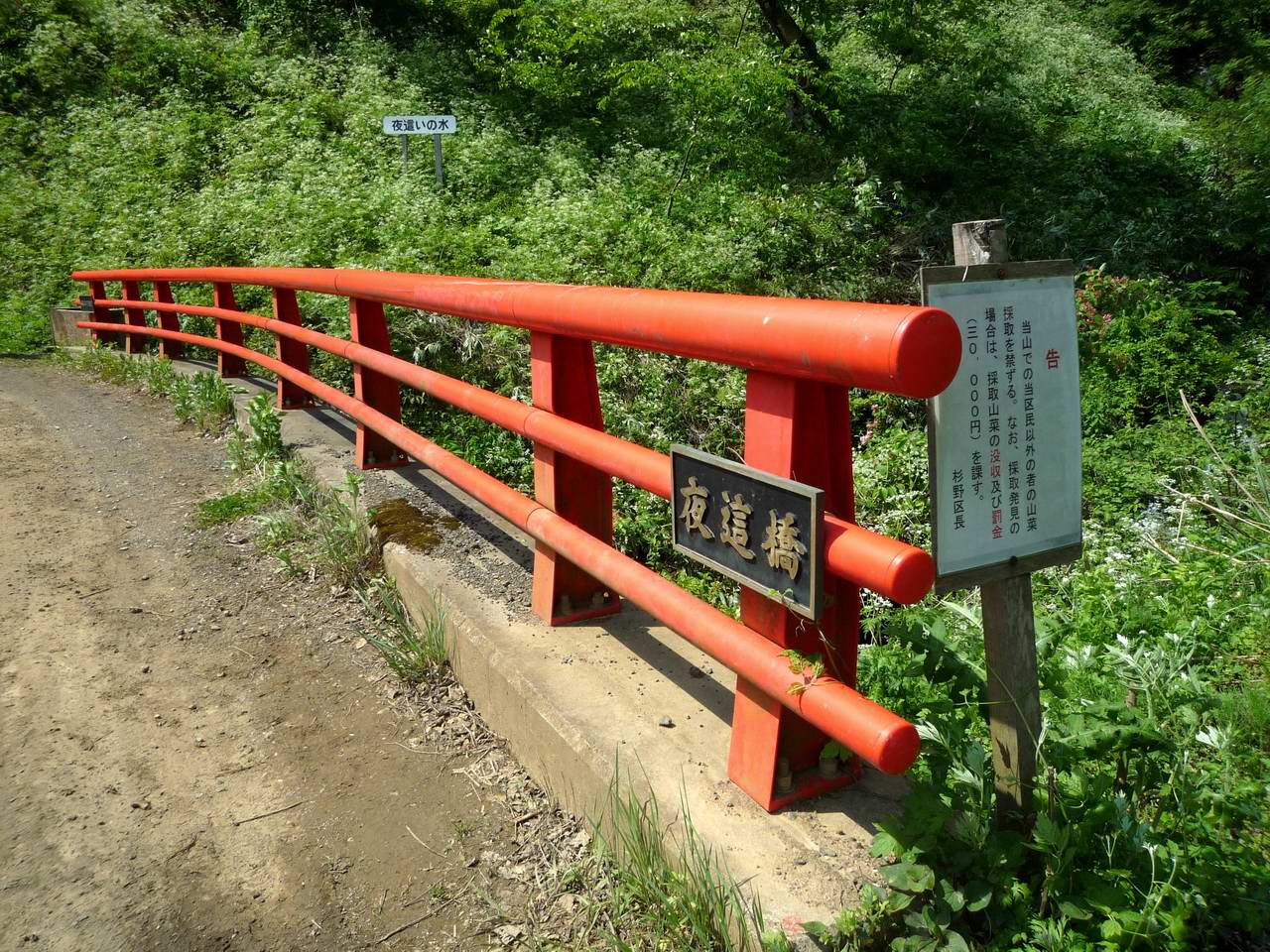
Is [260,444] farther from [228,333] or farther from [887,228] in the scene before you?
[887,228]

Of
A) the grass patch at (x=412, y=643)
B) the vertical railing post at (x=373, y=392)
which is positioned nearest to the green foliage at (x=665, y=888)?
the grass patch at (x=412, y=643)

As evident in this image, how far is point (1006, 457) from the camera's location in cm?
178

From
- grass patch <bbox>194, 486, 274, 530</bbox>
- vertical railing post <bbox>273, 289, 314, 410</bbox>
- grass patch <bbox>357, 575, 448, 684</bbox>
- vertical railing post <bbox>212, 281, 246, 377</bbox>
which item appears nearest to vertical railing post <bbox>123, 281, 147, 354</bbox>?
vertical railing post <bbox>212, 281, 246, 377</bbox>

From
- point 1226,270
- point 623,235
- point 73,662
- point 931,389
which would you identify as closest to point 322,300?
point 623,235

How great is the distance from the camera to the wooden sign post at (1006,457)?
5.57 feet

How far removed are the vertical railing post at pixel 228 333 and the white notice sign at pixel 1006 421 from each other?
694 centimetres

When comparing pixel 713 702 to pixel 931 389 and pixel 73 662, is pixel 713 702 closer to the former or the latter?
pixel 931 389

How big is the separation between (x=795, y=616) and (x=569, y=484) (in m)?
1.11

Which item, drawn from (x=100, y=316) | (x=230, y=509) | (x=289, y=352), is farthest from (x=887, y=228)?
(x=100, y=316)

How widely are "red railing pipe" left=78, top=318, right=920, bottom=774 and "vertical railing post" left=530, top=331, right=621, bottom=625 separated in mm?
103

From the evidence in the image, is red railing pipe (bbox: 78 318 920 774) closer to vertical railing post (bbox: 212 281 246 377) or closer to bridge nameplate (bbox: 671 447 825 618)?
bridge nameplate (bbox: 671 447 825 618)

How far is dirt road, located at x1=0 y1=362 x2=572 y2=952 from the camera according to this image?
224 cm

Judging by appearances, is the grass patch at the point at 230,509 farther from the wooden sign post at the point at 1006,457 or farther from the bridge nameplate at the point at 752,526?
the wooden sign post at the point at 1006,457

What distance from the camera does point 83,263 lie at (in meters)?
13.8
